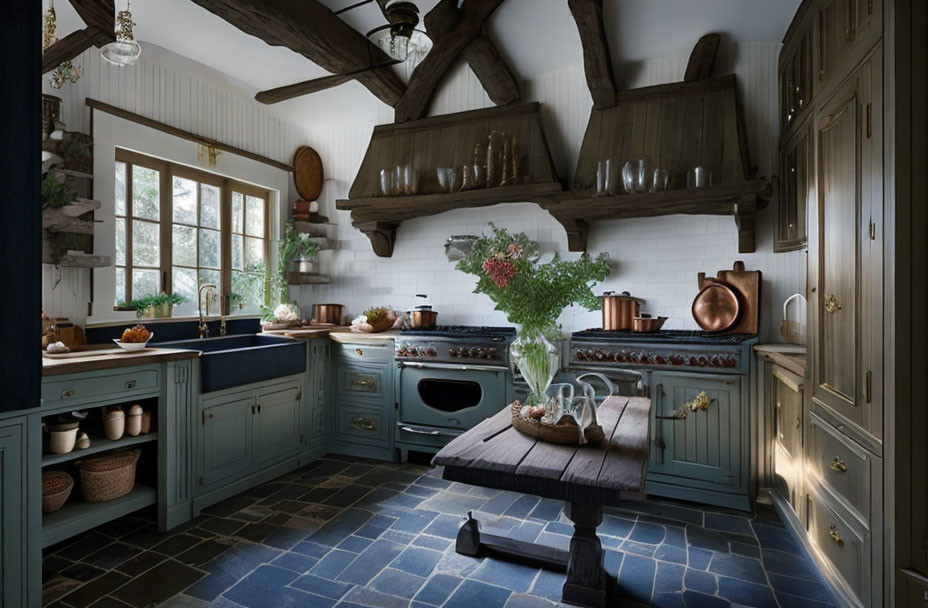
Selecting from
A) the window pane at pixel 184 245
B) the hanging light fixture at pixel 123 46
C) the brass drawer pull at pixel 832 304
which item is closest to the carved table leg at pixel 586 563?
the brass drawer pull at pixel 832 304

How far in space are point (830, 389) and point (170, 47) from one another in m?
5.03

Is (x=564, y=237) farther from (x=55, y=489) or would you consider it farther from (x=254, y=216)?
(x=55, y=489)

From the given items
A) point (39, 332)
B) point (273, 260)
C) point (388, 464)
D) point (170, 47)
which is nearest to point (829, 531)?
point (388, 464)

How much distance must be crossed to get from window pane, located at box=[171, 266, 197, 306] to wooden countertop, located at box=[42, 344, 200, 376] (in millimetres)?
1011

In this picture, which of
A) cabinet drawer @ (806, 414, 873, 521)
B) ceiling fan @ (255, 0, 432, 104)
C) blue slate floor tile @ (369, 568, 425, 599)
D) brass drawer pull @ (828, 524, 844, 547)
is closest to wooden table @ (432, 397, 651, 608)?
blue slate floor tile @ (369, 568, 425, 599)

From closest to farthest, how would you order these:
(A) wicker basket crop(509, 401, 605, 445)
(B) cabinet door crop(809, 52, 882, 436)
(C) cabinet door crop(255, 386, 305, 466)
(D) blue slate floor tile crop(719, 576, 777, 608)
→ (B) cabinet door crop(809, 52, 882, 436), (A) wicker basket crop(509, 401, 605, 445), (D) blue slate floor tile crop(719, 576, 777, 608), (C) cabinet door crop(255, 386, 305, 466)

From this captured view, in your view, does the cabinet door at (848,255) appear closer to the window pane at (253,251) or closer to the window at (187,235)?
the window at (187,235)

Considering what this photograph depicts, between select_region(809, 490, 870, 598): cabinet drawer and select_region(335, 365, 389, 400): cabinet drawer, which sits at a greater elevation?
select_region(335, 365, 389, 400): cabinet drawer

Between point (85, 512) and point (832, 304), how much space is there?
3980 millimetres

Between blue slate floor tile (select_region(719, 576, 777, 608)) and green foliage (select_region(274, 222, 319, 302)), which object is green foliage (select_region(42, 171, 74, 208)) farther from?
blue slate floor tile (select_region(719, 576, 777, 608))

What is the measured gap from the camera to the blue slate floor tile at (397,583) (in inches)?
101

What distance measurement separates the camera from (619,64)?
4.52 meters

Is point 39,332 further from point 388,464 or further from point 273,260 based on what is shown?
point 273,260

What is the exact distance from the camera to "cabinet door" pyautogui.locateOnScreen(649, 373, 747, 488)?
11.9 ft
